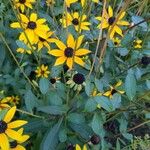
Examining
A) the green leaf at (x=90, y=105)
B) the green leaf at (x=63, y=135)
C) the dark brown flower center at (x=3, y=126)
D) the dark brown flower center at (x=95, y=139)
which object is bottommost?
the dark brown flower center at (x=95, y=139)

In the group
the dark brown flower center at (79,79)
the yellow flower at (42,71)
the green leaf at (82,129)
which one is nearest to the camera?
A: the dark brown flower center at (79,79)

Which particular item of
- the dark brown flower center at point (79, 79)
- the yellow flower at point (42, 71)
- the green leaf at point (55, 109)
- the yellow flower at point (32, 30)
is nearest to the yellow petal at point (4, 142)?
the green leaf at point (55, 109)

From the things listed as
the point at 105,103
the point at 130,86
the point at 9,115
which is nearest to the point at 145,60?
the point at 130,86

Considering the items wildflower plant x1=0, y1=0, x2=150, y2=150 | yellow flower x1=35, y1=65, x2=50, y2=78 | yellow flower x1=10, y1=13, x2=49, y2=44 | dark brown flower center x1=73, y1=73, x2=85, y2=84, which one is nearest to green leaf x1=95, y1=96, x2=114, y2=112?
wildflower plant x1=0, y1=0, x2=150, y2=150

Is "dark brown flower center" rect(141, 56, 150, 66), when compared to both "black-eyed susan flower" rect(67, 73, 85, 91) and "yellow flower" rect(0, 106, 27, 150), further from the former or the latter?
"yellow flower" rect(0, 106, 27, 150)

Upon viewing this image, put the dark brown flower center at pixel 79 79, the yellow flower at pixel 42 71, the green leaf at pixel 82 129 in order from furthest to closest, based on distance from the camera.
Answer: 1. the yellow flower at pixel 42 71
2. the green leaf at pixel 82 129
3. the dark brown flower center at pixel 79 79

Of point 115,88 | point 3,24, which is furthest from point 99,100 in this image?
point 3,24

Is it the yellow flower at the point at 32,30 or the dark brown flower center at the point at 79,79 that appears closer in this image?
the dark brown flower center at the point at 79,79

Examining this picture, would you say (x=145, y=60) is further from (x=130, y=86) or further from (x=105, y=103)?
(x=105, y=103)

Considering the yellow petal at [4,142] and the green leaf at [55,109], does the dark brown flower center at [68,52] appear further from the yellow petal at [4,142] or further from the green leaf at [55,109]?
the yellow petal at [4,142]
